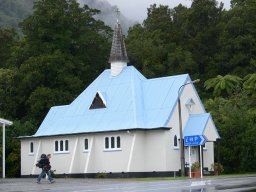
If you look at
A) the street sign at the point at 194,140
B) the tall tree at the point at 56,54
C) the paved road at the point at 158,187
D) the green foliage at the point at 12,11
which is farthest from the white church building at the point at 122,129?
the green foliage at the point at 12,11

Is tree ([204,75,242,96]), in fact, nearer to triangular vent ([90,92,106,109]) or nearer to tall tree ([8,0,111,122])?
tall tree ([8,0,111,122])

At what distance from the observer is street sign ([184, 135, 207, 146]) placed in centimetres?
4150

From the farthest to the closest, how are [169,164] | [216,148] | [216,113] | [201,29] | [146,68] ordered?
[201,29], [146,68], [216,113], [216,148], [169,164]

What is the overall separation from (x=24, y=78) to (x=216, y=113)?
843 inches

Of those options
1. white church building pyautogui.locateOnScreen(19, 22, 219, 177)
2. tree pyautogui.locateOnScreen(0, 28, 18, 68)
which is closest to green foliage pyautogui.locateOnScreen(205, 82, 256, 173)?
white church building pyautogui.locateOnScreen(19, 22, 219, 177)

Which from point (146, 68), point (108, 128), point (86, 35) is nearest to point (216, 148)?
point (108, 128)

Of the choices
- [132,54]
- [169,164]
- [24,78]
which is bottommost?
[169,164]

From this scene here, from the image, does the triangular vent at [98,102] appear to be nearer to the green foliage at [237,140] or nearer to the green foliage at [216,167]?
the green foliage at [216,167]

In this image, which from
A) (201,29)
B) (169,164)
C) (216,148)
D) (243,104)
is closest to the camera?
(169,164)

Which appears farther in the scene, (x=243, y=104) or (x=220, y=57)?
(x=220, y=57)

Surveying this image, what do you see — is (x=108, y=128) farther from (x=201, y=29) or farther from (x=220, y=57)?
(x=201, y=29)

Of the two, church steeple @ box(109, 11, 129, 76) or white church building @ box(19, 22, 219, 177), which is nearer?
white church building @ box(19, 22, 219, 177)

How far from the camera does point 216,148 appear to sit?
162 ft

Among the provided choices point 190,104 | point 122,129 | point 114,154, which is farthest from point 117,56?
point 114,154
